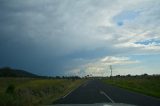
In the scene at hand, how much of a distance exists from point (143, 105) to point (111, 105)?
15456 millimetres

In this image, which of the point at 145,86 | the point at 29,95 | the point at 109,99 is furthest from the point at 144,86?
the point at 29,95

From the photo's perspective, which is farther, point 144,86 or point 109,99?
point 144,86

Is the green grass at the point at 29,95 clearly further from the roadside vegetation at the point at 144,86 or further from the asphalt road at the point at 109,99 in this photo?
the roadside vegetation at the point at 144,86

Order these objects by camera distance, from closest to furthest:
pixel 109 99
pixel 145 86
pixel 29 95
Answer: pixel 29 95 < pixel 109 99 < pixel 145 86

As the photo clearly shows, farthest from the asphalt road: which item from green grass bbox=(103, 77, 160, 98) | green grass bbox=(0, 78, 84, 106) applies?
green grass bbox=(103, 77, 160, 98)

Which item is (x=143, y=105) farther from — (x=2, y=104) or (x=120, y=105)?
(x=120, y=105)

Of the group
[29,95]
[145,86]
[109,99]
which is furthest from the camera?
[145,86]

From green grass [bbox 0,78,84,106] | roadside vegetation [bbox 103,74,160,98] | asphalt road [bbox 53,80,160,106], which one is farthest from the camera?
roadside vegetation [bbox 103,74,160,98]

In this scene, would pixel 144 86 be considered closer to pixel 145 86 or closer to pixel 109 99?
pixel 145 86

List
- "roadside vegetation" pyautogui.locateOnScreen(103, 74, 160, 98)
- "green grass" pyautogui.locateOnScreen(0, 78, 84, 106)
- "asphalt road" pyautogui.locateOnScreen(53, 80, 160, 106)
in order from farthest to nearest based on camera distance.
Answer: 1. "roadside vegetation" pyautogui.locateOnScreen(103, 74, 160, 98)
2. "asphalt road" pyautogui.locateOnScreen(53, 80, 160, 106)
3. "green grass" pyautogui.locateOnScreen(0, 78, 84, 106)

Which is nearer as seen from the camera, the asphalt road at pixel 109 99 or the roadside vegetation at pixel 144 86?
the asphalt road at pixel 109 99

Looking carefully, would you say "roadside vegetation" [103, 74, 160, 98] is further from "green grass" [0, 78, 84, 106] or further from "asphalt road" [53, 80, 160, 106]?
"green grass" [0, 78, 84, 106]

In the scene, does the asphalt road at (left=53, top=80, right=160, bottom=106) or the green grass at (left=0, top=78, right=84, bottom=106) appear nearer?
the green grass at (left=0, top=78, right=84, bottom=106)

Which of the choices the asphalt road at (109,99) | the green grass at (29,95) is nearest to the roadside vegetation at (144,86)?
the asphalt road at (109,99)
